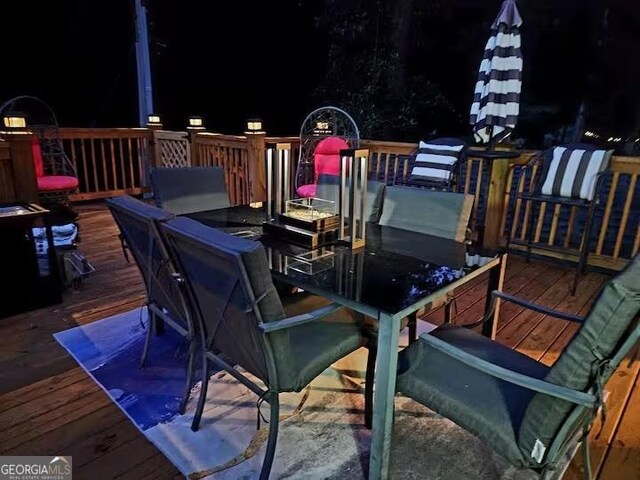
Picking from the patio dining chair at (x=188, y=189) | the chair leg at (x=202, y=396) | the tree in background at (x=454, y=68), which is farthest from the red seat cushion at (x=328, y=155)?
the tree in background at (x=454, y=68)

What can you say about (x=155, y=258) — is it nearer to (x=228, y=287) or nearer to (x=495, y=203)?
(x=228, y=287)

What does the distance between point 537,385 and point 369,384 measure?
830 mm

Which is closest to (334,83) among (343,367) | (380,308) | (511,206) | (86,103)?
(86,103)

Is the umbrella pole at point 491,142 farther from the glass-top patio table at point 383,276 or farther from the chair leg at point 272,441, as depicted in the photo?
the chair leg at point 272,441

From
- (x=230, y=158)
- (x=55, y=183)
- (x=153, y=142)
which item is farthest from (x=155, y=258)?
(x=153, y=142)

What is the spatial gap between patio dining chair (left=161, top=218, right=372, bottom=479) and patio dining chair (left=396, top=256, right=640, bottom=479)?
0.33 m

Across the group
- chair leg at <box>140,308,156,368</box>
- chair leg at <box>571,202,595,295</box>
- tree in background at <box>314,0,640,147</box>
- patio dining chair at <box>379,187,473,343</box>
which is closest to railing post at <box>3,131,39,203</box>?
chair leg at <box>140,308,156,368</box>

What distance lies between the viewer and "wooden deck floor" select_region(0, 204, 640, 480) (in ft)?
5.67

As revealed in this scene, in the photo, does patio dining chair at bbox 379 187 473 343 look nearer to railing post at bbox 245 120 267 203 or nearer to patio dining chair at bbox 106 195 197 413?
patio dining chair at bbox 106 195 197 413

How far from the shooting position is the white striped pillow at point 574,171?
3.48 meters

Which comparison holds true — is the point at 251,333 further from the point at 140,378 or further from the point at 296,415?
the point at 140,378

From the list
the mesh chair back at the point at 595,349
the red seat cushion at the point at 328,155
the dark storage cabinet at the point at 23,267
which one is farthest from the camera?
the red seat cushion at the point at 328,155

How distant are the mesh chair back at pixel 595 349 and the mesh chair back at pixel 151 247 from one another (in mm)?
1360

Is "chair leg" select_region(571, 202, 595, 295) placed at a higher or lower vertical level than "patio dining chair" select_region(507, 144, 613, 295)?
lower
